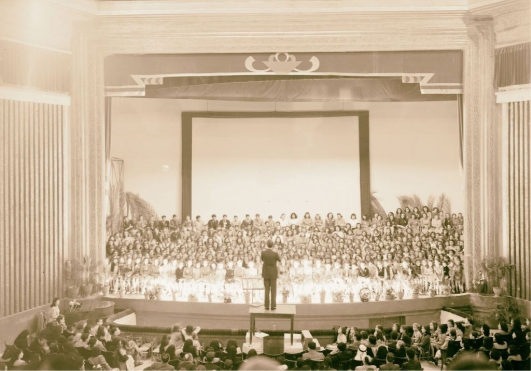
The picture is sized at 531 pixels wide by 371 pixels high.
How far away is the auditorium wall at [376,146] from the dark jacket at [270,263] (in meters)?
8.36

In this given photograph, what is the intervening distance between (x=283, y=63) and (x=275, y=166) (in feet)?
16.3

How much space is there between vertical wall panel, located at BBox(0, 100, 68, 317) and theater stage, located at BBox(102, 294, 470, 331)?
1552 millimetres

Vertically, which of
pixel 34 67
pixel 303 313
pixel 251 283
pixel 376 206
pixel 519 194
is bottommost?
pixel 303 313

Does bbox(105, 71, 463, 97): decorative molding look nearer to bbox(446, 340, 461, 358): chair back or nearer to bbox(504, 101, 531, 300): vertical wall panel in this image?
bbox(504, 101, 531, 300): vertical wall panel

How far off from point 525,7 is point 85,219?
10179 mm

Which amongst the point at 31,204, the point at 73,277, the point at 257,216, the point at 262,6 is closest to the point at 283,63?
the point at 262,6

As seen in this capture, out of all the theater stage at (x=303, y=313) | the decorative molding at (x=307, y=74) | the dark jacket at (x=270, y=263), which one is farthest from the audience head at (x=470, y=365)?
the decorative molding at (x=307, y=74)

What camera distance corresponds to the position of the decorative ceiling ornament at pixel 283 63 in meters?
13.7

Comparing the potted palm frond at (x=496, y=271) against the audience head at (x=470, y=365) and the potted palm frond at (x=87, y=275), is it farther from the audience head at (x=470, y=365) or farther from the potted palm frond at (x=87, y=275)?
the audience head at (x=470, y=365)

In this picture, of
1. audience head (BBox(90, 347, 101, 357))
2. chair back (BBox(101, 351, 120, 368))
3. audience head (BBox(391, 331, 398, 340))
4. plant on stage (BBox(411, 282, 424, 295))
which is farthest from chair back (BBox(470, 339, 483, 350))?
audience head (BBox(90, 347, 101, 357))

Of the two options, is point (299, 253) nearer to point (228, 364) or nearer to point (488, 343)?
point (488, 343)

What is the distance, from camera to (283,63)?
1376 centimetres

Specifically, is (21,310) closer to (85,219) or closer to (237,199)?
(85,219)

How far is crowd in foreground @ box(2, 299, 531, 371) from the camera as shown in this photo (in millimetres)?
8469
